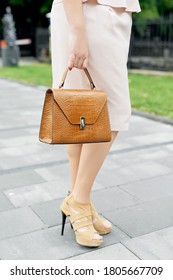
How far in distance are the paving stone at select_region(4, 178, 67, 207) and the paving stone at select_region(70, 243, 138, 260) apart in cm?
77

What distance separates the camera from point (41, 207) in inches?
103

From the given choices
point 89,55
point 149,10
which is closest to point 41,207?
point 89,55

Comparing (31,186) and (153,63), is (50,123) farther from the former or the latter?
(153,63)

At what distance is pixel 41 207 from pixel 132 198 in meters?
0.62

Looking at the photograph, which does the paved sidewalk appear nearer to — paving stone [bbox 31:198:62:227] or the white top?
paving stone [bbox 31:198:62:227]

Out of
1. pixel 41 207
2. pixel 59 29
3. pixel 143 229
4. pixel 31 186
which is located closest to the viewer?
pixel 59 29

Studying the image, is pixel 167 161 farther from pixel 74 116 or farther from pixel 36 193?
pixel 74 116

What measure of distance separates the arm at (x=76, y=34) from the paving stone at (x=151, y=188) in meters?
1.23

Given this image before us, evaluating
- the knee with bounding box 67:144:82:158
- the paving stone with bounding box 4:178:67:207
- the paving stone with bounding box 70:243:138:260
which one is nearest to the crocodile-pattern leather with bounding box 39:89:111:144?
the knee with bounding box 67:144:82:158

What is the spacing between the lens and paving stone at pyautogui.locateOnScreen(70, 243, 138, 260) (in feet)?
6.53

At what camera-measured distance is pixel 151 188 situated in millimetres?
2943

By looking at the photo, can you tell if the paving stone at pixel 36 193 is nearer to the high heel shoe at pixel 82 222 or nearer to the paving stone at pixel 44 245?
the paving stone at pixel 44 245

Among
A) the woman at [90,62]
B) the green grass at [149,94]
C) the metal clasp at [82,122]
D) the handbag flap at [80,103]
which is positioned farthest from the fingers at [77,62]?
the green grass at [149,94]

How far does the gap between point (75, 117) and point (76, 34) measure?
14.8 inches
